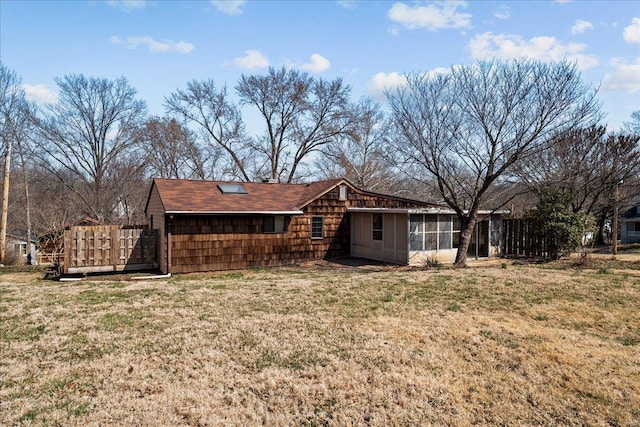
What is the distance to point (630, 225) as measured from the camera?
125 ft

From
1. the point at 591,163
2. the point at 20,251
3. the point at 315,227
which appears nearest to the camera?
the point at 315,227

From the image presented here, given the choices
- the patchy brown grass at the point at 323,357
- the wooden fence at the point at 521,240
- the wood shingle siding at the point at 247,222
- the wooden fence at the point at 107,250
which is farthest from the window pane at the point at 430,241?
the wooden fence at the point at 107,250

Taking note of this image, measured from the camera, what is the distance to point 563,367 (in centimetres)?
518

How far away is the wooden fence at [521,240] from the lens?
59.5 ft

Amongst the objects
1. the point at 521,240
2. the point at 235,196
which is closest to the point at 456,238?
the point at 521,240

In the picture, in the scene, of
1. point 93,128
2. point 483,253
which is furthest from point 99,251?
point 93,128

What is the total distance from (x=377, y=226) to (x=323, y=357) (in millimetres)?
12305

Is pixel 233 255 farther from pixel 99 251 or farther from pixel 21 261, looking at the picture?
pixel 21 261

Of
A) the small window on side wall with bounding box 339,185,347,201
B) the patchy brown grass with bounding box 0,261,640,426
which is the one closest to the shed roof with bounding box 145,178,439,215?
the small window on side wall with bounding box 339,185,347,201

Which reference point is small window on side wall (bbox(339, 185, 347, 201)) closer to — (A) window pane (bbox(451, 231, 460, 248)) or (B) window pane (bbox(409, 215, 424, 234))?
(B) window pane (bbox(409, 215, 424, 234))

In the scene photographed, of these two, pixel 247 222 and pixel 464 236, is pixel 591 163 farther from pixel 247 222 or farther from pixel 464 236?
pixel 247 222

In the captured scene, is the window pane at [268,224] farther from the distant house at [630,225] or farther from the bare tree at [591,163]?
the distant house at [630,225]

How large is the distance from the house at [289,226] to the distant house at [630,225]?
26499 millimetres

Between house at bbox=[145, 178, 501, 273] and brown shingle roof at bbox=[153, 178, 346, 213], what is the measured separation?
35mm
